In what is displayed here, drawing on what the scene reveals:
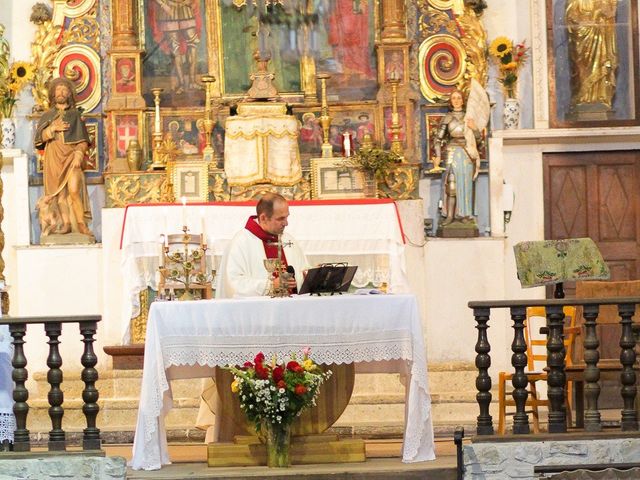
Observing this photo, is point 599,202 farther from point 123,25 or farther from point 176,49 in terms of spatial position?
point 123,25

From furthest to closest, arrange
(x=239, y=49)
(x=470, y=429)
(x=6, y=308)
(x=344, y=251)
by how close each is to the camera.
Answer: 1. (x=239, y=49)
2. (x=344, y=251)
3. (x=470, y=429)
4. (x=6, y=308)

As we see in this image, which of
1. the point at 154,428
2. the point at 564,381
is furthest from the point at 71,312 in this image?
the point at 564,381

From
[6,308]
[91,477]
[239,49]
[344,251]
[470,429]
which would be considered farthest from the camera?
[239,49]

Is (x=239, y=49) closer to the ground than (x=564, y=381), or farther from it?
farther from it

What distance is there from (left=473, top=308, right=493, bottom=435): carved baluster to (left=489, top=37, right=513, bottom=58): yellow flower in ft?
19.0

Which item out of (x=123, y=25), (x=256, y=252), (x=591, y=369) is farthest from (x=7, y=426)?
(x=123, y=25)

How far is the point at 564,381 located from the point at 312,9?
6524 millimetres

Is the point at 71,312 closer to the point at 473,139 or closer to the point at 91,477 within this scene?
the point at 473,139

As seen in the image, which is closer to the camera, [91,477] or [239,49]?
[91,477]

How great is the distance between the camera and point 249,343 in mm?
9078

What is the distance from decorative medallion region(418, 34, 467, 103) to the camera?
47.9 ft

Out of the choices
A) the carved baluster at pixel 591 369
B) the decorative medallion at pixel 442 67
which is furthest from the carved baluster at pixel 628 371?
the decorative medallion at pixel 442 67

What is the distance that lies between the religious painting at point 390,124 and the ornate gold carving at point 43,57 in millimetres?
3141

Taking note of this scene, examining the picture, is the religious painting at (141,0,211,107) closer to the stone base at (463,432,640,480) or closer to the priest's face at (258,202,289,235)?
the priest's face at (258,202,289,235)
